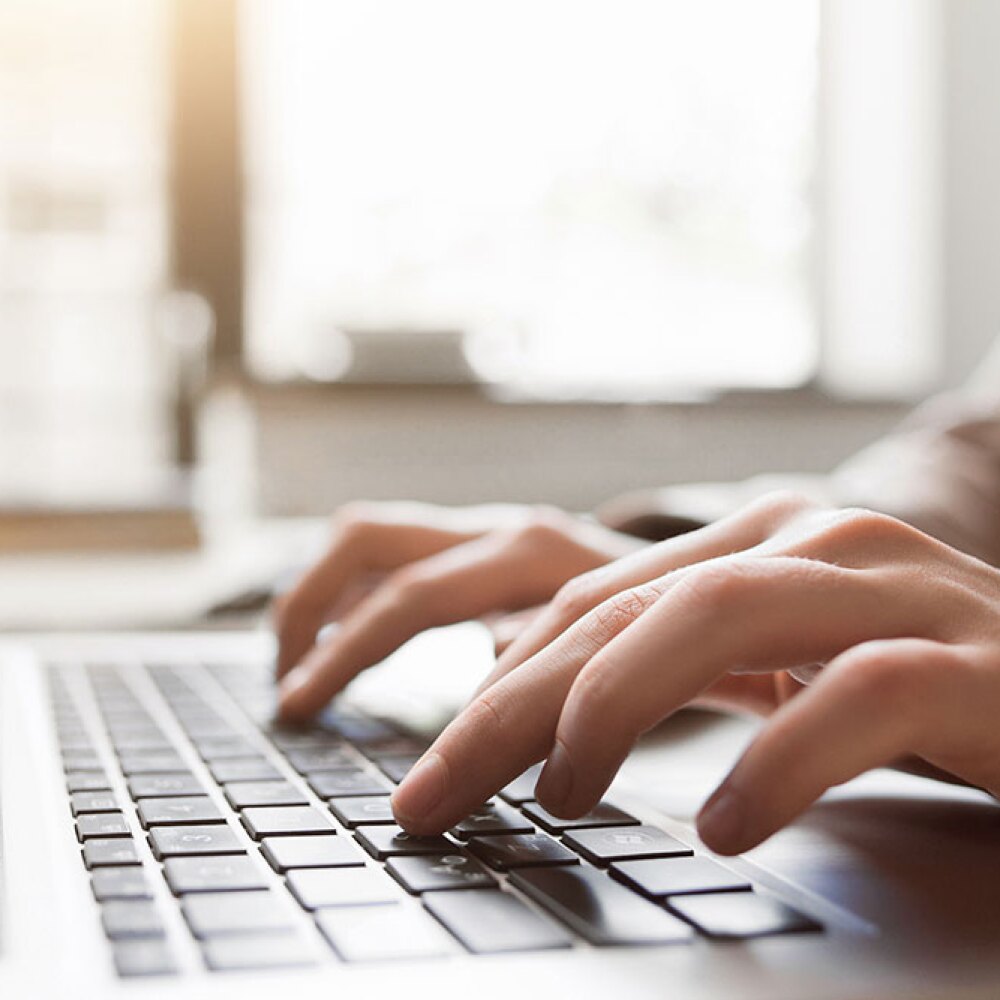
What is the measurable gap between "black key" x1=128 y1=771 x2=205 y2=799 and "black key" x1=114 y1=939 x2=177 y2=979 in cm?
15

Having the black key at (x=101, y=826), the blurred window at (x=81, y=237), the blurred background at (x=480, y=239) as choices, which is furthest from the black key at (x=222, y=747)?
the blurred window at (x=81, y=237)

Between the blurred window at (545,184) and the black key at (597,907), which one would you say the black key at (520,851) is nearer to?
the black key at (597,907)

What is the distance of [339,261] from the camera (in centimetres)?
251

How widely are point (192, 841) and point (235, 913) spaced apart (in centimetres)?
Result: 7

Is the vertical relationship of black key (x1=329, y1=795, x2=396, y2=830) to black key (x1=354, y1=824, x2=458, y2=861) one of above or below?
below

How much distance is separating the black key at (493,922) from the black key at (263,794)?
118mm

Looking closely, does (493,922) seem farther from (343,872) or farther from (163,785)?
(163,785)

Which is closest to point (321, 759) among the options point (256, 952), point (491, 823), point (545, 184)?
point (491, 823)

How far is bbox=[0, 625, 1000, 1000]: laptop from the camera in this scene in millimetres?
272

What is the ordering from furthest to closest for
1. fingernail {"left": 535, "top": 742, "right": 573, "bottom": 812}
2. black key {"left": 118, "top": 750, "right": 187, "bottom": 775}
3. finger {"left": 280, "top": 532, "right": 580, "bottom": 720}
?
finger {"left": 280, "top": 532, "right": 580, "bottom": 720} < black key {"left": 118, "top": 750, "right": 187, "bottom": 775} < fingernail {"left": 535, "top": 742, "right": 573, "bottom": 812}

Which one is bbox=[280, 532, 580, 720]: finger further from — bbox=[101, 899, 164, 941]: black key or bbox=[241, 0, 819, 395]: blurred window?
bbox=[241, 0, 819, 395]: blurred window

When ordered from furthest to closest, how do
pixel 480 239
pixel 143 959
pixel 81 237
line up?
pixel 480 239, pixel 81 237, pixel 143 959

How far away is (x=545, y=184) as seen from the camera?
259cm

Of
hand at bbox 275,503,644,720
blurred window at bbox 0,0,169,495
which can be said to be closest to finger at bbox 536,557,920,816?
hand at bbox 275,503,644,720
